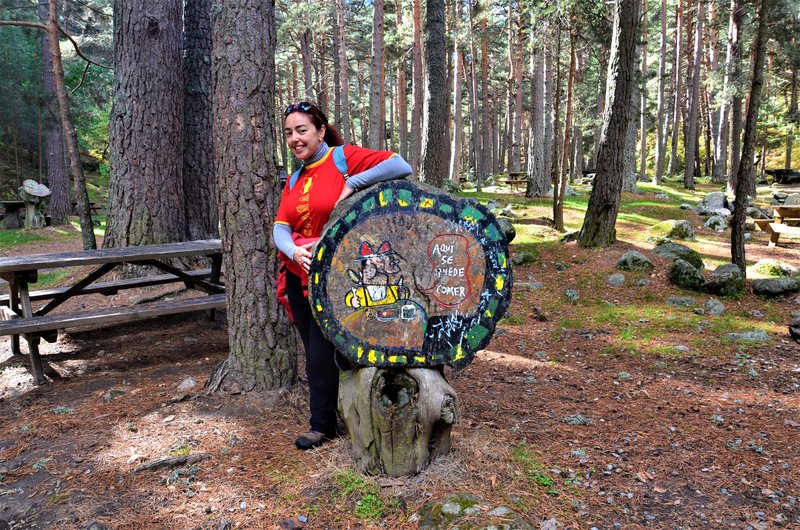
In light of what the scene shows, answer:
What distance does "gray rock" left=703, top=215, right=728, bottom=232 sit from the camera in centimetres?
1248

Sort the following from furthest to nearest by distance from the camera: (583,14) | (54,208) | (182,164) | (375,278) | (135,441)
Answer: (54,208), (583,14), (182,164), (135,441), (375,278)

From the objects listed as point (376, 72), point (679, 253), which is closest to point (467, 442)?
point (679, 253)

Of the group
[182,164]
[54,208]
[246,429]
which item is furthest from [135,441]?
[54,208]

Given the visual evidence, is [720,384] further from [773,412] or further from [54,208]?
[54,208]

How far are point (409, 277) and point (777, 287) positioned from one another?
712 centimetres

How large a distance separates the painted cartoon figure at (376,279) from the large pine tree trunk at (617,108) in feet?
25.4

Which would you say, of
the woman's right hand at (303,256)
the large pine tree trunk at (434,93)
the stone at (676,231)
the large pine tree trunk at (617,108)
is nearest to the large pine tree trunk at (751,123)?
the large pine tree trunk at (617,108)

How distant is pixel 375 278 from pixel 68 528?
6.48ft

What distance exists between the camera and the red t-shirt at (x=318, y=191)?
2.87 meters

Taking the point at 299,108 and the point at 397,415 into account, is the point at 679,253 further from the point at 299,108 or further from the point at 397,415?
the point at 299,108

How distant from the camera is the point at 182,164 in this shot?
670 cm

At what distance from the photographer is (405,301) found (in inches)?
111

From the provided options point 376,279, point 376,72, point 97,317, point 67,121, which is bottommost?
point 97,317

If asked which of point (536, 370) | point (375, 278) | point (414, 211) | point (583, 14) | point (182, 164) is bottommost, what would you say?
point (536, 370)
